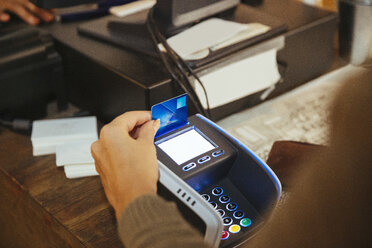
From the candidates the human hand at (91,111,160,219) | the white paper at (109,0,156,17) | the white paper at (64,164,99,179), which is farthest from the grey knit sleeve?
the white paper at (109,0,156,17)

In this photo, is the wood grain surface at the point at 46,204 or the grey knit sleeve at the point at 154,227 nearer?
the grey knit sleeve at the point at 154,227

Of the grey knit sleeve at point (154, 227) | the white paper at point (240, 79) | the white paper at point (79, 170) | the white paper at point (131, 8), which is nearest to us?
the grey knit sleeve at point (154, 227)

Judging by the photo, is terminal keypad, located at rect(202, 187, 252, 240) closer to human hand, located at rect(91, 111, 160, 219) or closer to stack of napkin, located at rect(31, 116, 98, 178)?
human hand, located at rect(91, 111, 160, 219)

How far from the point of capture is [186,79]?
2.78 ft

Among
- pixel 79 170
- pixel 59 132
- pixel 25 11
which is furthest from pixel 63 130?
pixel 25 11

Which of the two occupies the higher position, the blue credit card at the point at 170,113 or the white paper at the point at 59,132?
the blue credit card at the point at 170,113

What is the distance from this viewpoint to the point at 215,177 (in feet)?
2.21

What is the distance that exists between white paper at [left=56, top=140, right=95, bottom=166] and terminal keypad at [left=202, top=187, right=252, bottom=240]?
262 millimetres

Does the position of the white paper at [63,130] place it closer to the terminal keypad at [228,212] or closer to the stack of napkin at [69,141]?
the stack of napkin at [69,141]

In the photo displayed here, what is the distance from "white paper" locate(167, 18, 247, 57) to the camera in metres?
0.90

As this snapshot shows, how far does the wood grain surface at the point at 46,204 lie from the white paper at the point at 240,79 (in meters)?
0.28

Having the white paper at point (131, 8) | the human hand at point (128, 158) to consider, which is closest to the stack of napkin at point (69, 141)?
the human hand at point (128, 158)

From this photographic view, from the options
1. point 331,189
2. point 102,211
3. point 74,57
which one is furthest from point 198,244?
point 74,57

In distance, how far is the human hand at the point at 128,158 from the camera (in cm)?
58
